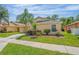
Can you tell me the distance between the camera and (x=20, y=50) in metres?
4.40

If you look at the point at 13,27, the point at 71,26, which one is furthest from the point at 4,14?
the point at 71,26

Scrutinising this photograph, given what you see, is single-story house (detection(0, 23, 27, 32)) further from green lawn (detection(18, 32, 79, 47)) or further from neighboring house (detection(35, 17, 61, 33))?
neighboring house (detection(35, 17, 61, 33))

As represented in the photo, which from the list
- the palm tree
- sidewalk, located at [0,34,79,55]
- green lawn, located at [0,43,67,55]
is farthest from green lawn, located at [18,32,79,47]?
the palm tree

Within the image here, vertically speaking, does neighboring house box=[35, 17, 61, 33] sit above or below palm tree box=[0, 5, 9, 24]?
below

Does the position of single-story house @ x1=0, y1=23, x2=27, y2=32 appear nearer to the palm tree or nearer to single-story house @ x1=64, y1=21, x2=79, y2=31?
the palm tree

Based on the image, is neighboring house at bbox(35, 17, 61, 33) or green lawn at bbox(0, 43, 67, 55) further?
neighboring house at bbox(35, 17, 61, 33)

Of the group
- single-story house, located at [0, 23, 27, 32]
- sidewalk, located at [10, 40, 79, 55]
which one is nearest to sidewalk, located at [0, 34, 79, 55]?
sidewalk, located at [10, 40, 79, 55]

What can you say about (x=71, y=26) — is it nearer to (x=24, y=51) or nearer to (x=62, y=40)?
(x=62, y=40)

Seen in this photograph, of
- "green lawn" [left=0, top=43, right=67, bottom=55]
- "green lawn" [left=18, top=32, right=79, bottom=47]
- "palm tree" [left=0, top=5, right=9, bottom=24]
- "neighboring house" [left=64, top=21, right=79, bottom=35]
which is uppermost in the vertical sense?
"palm tree" [left=0, top=5, right=9, bottom=24]

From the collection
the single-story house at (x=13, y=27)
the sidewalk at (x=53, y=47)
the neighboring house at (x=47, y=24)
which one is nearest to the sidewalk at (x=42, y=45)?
the sidewalk at (x=53, y=47)
